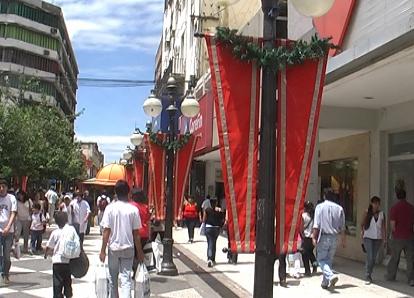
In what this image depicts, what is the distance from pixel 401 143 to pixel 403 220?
10.7ft

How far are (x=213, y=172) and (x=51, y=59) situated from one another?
60041 mm

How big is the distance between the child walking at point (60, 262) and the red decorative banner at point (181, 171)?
7.29m

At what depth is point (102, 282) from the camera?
7.71 metres

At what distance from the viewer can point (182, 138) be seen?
612 inches

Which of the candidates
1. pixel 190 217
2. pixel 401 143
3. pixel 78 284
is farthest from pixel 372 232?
pixel 190 217

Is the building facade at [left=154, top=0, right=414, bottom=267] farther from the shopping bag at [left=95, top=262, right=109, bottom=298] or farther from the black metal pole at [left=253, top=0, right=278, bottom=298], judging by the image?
the shopping bag at [left=95, top=262, right=109, bottom=298]

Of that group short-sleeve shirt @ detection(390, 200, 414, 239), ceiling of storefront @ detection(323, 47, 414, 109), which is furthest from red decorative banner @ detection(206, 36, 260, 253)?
short-sleeve shirt @ detection(390, 200, 414, 239)

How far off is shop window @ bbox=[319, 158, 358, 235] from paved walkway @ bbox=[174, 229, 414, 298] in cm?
129

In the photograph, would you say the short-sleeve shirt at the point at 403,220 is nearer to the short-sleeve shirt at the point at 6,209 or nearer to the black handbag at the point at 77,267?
the black handbag at the point at 77,267

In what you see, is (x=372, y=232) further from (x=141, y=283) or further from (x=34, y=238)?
(x=34, y=238)

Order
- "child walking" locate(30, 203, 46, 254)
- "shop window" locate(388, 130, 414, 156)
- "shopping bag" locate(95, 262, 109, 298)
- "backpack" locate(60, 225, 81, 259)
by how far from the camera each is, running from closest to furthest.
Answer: "shopping bag" locate(95, 262, 109, 298)
"backpack" locate(60, 225, 81, 259)
"shop window" locate(388, 130, 414, 156)
"child walking" locate(30, 203, 46, 254)

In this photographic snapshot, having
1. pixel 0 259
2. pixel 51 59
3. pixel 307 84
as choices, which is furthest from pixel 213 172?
pixel 51 59

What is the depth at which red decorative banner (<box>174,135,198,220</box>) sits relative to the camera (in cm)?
1571

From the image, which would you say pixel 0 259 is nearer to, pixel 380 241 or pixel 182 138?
pixel 182 138
